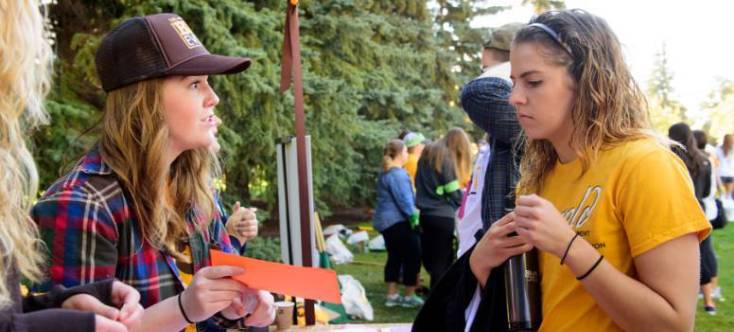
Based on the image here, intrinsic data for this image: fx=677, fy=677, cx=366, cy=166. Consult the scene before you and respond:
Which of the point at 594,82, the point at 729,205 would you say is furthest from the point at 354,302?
the point at 729,205

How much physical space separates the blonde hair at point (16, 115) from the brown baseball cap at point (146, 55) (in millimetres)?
818

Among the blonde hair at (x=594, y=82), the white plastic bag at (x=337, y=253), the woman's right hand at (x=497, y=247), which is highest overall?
the blonde hair at (x=594, y=82)

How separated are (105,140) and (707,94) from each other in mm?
82505

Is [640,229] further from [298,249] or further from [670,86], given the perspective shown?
[670,86]

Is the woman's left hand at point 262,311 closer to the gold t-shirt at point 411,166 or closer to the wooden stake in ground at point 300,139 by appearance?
the wooden stake in ground at point 300,139

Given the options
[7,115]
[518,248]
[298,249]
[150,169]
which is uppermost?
[7,115]

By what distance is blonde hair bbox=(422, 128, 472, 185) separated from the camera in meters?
7.79

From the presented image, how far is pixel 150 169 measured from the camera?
2.03 m

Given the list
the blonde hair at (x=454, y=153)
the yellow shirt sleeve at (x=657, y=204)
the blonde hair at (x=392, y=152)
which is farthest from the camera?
the blonde hair at (x=392, y=152)

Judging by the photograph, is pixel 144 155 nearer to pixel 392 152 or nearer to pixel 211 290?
pixel 211 290

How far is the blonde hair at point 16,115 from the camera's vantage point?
1.13 m

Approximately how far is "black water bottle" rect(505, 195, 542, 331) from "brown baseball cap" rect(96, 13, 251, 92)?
1.06 m

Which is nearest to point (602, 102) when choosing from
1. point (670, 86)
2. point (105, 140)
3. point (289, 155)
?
point (105, 140)

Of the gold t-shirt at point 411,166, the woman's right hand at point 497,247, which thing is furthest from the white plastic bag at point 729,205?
the woman's right hand at point 497,247
